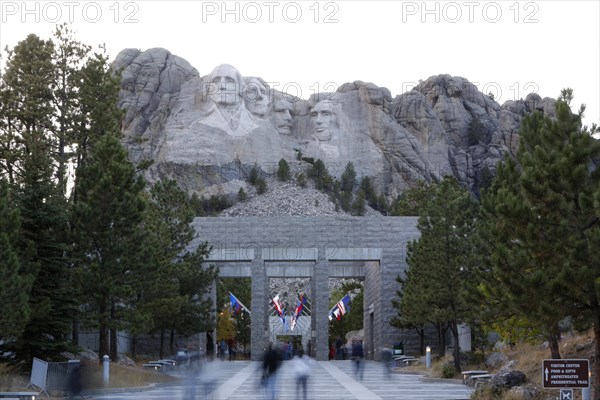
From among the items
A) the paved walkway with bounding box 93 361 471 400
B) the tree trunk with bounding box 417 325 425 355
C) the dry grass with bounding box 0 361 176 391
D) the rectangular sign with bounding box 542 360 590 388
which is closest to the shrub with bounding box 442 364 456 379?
the paved walkway with bounding box 93 361 471 400

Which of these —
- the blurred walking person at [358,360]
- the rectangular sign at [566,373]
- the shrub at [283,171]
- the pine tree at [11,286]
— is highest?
the shrub at [283,171]

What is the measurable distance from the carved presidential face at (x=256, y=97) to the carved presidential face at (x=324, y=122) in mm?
9378

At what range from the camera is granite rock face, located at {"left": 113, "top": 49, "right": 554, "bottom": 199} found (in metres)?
143

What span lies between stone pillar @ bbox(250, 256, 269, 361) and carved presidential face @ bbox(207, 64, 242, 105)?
93473 mm

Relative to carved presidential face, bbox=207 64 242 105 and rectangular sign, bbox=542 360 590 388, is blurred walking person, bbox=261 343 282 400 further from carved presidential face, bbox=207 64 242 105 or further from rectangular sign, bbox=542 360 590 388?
carved presidential face, bbox=207 64 242 105

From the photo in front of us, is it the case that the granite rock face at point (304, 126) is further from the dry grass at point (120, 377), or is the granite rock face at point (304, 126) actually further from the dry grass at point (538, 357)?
the dry grass at point (120, 377)

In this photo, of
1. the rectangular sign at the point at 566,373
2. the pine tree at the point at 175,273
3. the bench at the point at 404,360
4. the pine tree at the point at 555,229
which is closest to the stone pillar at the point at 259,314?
the pine tree at the point at 175,273

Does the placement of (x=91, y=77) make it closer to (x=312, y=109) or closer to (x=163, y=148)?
(x=163, y=148)

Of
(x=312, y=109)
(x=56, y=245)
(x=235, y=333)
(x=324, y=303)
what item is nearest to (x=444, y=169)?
(x=312, y=109)

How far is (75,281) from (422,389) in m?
11.5

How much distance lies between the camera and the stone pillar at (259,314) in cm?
5403

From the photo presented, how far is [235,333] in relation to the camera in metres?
81.7

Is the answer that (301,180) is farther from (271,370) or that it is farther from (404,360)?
(271,370)

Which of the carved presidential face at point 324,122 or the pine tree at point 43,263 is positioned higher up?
the carved presidential face at point 324,122
